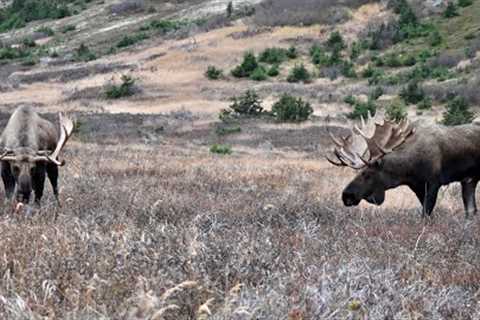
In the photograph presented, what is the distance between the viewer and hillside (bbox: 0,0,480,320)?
14.4 feet

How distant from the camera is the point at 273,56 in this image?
171ft

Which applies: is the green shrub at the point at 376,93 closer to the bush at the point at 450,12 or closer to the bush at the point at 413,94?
the bush at the point at 413,94

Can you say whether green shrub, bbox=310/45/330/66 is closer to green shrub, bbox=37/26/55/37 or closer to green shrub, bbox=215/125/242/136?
green shrub, bbox=215/125/242/136

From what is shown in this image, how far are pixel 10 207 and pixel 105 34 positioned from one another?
6180cm

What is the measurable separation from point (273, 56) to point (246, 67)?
10.1 feet

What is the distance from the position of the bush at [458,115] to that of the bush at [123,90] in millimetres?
18578

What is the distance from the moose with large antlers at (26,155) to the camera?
31.3 ft

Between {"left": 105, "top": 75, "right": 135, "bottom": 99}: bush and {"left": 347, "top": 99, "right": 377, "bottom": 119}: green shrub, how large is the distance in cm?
1356

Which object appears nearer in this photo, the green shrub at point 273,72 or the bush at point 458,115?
the bush at point 458,115

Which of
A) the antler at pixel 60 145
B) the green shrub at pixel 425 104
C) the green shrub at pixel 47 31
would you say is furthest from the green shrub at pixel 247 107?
the green shrub at pixel 47 31

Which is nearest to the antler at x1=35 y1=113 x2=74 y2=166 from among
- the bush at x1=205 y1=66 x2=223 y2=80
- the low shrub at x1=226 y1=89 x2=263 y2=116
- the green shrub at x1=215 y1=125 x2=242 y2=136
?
the green shrub at x1=215 y1=125 x2=242 y2=136

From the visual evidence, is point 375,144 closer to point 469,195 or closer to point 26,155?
point 469,195

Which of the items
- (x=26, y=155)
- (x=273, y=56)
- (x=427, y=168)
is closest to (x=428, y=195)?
(x=427, y=168)

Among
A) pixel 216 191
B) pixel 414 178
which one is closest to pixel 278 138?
pixel 216 191
